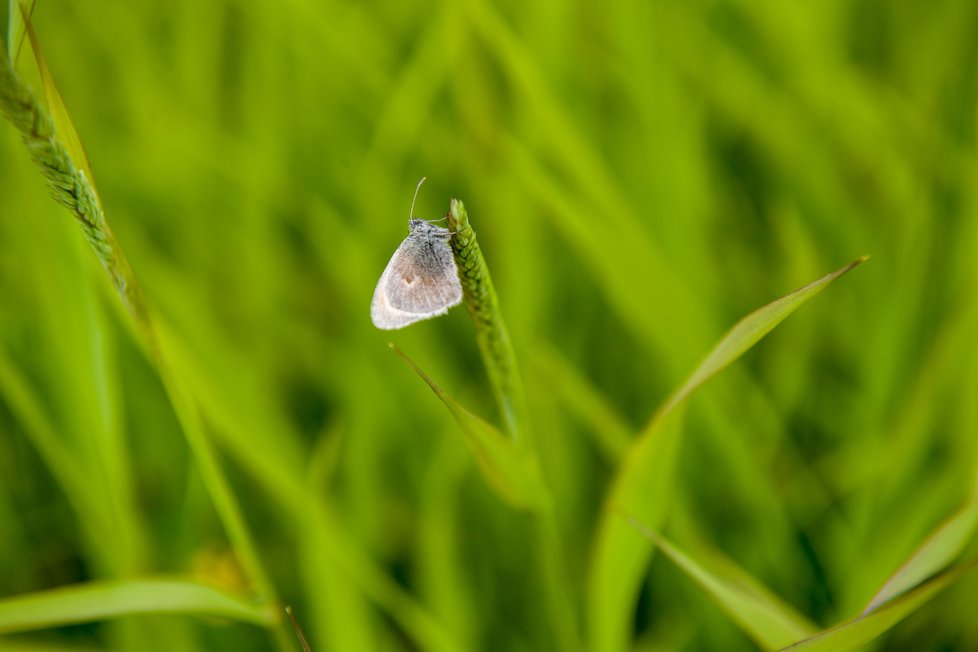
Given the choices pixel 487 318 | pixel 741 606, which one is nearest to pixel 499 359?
pixel 487 318

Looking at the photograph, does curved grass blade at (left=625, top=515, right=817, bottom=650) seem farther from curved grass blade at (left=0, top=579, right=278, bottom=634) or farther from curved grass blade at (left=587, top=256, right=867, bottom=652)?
curved grass blade at (left=0, top=579, right=278, bottom=634)

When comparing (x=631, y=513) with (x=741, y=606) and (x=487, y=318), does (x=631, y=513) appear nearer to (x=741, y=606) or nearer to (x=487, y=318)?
(x=741, y=606)

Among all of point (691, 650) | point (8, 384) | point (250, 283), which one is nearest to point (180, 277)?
point (250, 283)

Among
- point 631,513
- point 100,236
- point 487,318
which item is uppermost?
point 100,236

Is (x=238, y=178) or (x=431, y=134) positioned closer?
(x=238, y=178)

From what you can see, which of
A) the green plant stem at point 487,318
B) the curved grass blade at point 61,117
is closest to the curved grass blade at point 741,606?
the green plant stem at point 487,318

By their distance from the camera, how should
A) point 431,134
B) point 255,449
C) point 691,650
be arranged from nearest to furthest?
point 255,449, point 691,650, point 431,134

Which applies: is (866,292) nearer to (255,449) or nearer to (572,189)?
(572,189)
